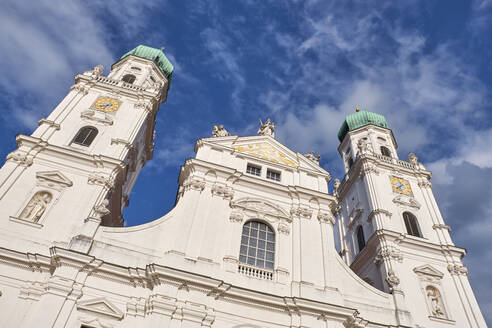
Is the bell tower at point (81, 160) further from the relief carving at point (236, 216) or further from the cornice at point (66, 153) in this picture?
the relief carving at point (236, 216)

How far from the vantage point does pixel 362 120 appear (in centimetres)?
3269

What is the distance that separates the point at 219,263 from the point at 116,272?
4023mm

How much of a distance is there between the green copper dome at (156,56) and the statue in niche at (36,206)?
627 inches

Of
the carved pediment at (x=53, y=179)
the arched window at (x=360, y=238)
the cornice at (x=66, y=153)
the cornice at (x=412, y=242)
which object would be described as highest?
the arched window at (x=360, y=238)

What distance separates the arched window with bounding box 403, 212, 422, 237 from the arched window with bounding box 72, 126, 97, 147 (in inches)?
730

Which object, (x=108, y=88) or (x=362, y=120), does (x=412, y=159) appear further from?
(x=108, y=88)

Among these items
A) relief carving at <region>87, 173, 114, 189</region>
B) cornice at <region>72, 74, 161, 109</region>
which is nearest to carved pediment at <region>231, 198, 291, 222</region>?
relief carving at <region>87, 173, 114, 189</region>

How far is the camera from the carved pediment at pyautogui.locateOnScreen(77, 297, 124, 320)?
13430 millimetres

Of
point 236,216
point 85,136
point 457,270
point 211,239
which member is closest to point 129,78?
point 85,136

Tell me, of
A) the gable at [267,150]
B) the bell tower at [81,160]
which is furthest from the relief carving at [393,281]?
the bell tower at [81,160]

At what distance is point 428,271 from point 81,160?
1829 cm

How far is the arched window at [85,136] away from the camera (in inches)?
810

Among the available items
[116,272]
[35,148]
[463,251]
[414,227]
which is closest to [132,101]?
[35,148]

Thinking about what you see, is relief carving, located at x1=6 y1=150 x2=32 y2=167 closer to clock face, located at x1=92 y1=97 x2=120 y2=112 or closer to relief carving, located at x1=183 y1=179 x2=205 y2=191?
clock face, located at x1=92 y1=97 x2=120 y2=112
